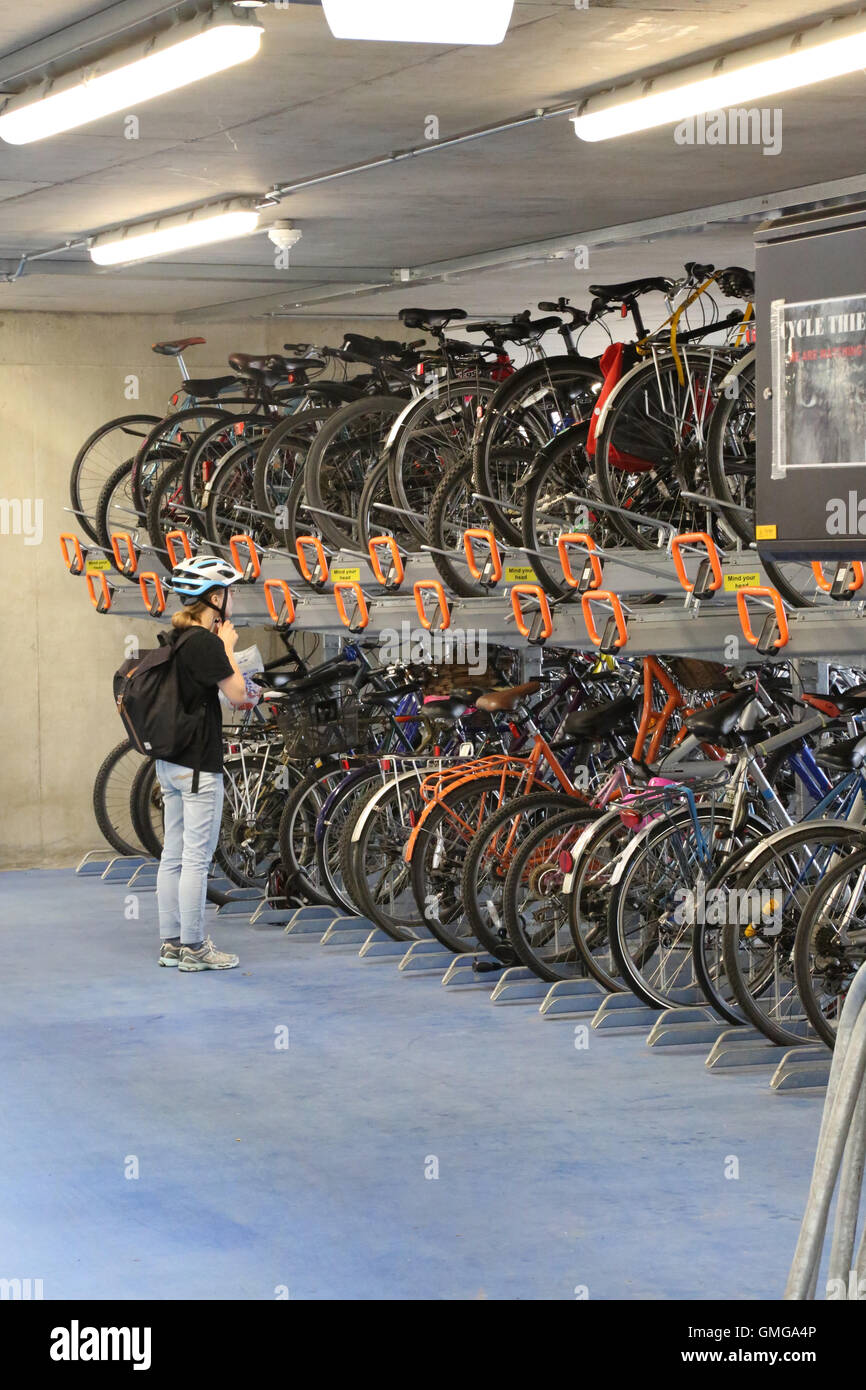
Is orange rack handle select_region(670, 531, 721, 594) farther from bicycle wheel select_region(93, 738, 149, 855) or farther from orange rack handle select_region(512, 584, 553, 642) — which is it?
bicycle wheel select_region(93, 738, 149, 855)

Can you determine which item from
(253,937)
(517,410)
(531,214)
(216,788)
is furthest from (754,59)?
(253,937)

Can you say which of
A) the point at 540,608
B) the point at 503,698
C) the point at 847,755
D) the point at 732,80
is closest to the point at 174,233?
the point at 503,698

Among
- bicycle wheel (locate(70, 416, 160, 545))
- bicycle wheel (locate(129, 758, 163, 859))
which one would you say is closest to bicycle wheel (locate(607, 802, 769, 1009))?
bicycle wheel (locate(129, 758, 163, 859))

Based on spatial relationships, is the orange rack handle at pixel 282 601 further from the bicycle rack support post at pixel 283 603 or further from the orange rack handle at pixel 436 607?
the orange rack handle at pixel 436 607

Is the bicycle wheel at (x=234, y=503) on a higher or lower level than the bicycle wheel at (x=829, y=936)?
higher

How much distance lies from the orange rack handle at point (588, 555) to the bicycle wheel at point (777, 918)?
0.98 m

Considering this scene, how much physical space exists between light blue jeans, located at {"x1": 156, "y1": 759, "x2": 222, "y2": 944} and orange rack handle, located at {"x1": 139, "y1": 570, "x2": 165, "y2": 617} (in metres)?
1.36

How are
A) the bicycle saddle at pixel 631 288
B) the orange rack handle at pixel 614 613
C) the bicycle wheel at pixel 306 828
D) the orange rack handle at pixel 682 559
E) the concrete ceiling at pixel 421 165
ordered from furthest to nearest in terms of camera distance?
the bicycle wheel at pixel 306 828 → the bicycle saddle at pixel 631 288 → the orange rack handle at pixel 614 613 → the orange rack handle at pixel 682 559 → the concrete ceiling at pixel 421 165

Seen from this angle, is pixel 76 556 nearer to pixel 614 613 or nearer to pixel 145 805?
pixel 145 805

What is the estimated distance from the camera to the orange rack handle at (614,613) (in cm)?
537

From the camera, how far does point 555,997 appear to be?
6422mm

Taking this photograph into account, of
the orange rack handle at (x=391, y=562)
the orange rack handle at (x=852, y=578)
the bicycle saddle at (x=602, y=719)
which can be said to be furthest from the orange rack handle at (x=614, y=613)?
the orange rack handle at (x=391, y=562)

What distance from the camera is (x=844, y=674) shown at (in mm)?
7984

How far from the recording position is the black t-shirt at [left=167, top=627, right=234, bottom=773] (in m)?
7.02
